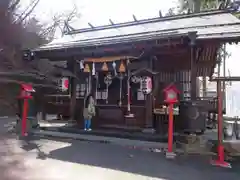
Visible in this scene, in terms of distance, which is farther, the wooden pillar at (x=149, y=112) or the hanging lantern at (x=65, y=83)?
the hanging lantern at (x=65, y=83)

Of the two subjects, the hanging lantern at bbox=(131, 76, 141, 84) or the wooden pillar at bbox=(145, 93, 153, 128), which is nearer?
the wooden pillar at bbox=(145, 93, 153, 128)

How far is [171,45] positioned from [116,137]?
4229 millimetres

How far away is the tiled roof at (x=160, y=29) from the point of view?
28.5 feet

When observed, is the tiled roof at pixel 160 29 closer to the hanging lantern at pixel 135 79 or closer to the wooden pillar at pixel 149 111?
the wooden pillar at pixel 149 111

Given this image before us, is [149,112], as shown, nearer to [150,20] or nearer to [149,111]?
[149,111]

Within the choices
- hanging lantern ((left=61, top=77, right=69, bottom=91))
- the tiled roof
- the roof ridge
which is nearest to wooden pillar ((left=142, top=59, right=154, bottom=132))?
the tiled roof

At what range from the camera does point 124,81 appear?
11289mm

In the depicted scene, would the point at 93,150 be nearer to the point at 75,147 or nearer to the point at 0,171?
the point at 75,147

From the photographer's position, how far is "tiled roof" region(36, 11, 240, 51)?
8.67 metres

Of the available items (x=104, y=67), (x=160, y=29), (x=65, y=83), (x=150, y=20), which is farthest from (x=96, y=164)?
(x=150, y=20)

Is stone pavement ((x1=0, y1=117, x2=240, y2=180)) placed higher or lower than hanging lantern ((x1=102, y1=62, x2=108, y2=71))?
lower

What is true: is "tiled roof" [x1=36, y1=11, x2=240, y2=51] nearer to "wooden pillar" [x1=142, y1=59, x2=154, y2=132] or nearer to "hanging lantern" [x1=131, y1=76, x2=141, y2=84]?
"wooden pillar" [x1=142, y1=59, x2=154, y2=132]

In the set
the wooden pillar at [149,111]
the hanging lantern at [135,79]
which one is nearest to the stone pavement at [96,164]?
the wooden pillar at [149,111]

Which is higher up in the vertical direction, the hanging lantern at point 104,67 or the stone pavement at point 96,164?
the hanging lantern at point 104,67
